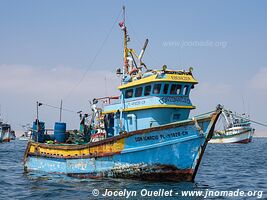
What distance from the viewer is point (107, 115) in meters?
19.3

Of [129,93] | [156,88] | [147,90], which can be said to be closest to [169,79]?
[156,88]

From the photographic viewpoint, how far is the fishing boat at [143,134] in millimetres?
15266

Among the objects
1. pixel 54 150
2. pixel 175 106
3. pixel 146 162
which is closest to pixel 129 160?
pixel 146 162

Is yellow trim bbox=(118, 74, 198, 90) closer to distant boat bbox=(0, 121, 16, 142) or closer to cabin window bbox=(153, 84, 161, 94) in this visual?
cabin window bbox=(153, 84, 161, 94)

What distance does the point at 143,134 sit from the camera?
1559 centimetres

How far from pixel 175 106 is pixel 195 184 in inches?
144

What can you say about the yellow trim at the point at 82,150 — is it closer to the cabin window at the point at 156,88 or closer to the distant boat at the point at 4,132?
the cabin window at the point at 156,88

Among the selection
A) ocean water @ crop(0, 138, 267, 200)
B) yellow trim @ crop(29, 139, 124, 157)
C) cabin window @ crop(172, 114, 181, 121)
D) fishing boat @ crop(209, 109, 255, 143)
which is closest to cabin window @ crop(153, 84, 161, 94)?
cabin window @ crop(172, 114, 181, 121)

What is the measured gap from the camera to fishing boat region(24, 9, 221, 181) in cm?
1527

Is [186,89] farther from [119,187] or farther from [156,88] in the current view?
[119,187]

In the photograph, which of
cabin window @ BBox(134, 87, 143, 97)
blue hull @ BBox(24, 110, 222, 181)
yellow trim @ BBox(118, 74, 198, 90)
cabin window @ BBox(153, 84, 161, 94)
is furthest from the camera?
cabin window @ BBox(134, 87, 143, 97)

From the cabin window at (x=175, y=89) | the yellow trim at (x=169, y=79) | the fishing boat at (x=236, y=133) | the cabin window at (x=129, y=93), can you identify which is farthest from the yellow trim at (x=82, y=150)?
the fishing boat at (x=236, y=133)

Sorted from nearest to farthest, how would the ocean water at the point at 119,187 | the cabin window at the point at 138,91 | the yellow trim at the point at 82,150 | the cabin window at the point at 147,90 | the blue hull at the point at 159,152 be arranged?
1. the ocean water at the point at 119,187
2. the blue hull at the point at 159,152
3. the yellow trim at the point at 82,150
4. the cabin window at the point at 147,90
5. the cabin window at the point at 138,91

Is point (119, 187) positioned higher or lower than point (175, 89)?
lower
